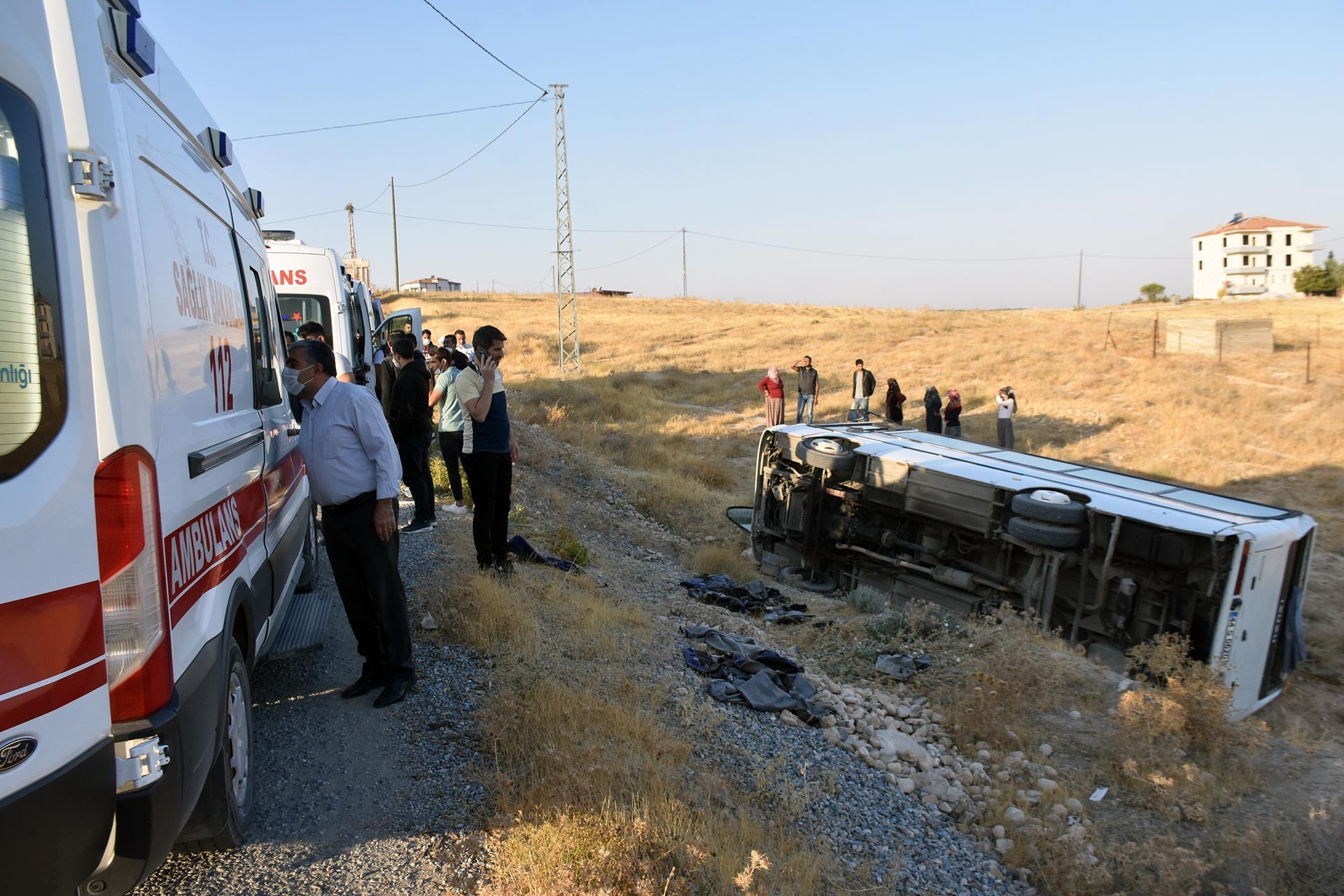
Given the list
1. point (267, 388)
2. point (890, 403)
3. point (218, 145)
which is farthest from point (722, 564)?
point (890, 403)

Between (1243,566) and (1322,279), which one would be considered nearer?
(1243,566)

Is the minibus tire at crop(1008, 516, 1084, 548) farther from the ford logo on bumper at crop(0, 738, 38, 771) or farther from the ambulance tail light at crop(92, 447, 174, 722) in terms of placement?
the ford logo on bumper at crop(0, 738, 38, 771)

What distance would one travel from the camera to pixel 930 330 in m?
41.1

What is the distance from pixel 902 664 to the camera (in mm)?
6406

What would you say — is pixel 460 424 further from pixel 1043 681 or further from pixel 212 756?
pixel 212 756

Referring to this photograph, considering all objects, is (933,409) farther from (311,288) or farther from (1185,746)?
(1185,746)

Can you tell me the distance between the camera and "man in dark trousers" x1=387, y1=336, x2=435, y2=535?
7.55 meters

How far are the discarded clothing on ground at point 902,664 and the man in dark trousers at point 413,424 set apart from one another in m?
3.99

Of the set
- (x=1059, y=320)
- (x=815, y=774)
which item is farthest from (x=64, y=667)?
(x=1059, y=320)

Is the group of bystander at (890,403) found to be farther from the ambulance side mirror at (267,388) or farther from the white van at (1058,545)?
the ambulance side mirror at (267,388)

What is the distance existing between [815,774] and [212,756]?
2955 millimetres

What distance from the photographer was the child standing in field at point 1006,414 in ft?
60.5

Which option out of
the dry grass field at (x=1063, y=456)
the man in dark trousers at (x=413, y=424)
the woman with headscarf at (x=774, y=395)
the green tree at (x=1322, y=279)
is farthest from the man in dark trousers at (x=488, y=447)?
the green tree at (x=1322, y=279)

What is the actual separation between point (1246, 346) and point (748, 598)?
28982 mm
